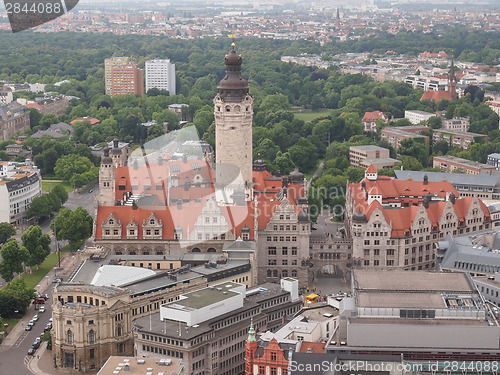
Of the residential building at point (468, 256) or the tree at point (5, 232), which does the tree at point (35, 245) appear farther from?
the residential building at point (468, 256)

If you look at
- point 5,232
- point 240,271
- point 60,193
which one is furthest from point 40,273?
point 60,193

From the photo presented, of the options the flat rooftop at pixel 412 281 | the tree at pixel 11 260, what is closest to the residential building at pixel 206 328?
the flat rooftop at pixel 412 281

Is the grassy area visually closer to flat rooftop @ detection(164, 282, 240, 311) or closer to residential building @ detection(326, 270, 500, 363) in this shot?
flat rooftop @ detection(164, 282, 240, 311)

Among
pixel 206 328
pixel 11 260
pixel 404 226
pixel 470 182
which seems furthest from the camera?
pixel 470 182

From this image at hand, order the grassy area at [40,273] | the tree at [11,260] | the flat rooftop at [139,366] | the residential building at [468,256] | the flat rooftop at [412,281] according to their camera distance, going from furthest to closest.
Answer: the grassy area at [40,273] < the tree at [11,260] < the residential building at [468,256] < the flat rooftop at [412,281] < the flat rooftop at [139,366]

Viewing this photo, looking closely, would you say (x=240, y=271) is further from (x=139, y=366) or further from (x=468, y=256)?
(x=139, y=366)

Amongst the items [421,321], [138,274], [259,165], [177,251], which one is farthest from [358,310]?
[259,165]
